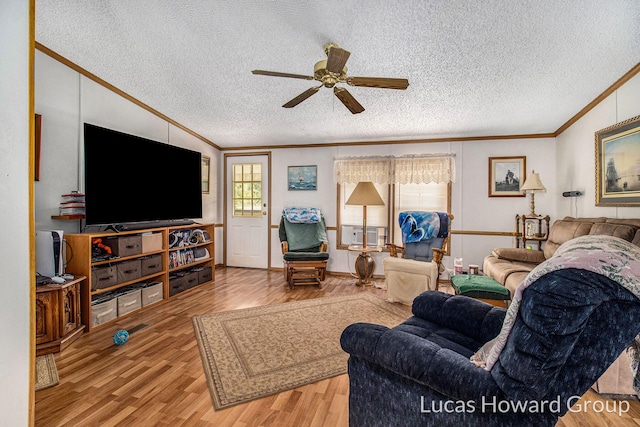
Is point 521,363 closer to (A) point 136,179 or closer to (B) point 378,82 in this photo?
(B) point 378,82

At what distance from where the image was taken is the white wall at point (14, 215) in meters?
1.26

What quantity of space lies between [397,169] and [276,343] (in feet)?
11.4

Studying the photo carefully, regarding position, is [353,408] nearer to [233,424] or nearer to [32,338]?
[233,424]

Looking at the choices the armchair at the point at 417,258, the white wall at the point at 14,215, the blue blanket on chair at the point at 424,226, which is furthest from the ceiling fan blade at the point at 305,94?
the blue blanket on chair at the point at 424,226

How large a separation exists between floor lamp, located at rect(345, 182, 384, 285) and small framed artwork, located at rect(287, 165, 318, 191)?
1.14 metres

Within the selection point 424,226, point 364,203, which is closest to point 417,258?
point 424,226

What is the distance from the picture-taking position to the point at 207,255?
4617 mm

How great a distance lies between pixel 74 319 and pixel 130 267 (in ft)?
2.37

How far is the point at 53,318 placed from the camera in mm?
2371

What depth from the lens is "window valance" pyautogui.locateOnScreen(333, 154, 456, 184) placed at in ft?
15.9

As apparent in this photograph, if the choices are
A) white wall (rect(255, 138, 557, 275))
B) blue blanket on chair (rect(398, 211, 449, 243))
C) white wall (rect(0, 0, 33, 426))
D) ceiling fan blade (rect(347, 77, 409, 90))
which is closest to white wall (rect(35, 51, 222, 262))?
white wall (rect(0, 0, 33, 426))

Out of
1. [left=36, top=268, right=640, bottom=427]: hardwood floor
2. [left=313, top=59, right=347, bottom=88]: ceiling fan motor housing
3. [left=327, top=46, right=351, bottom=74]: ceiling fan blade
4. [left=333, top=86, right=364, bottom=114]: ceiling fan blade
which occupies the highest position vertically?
[left=313, top=59, right=347, bottom=88]: ceiling fan motor housing

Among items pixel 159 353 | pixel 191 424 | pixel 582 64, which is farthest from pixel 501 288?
pixel 159 353

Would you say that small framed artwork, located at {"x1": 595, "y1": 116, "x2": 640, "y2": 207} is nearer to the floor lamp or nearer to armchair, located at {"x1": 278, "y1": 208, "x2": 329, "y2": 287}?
the floor lamp
